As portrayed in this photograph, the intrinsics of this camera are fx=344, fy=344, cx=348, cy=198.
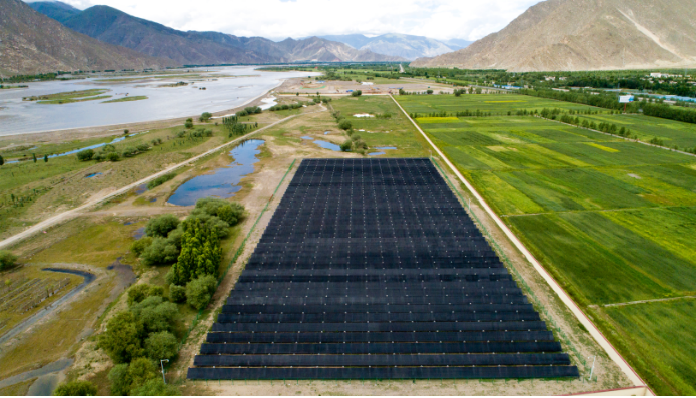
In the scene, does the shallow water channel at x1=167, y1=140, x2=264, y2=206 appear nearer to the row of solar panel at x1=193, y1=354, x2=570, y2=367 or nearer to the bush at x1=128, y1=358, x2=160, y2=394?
the bush at x1=128, y1=358, x2=160, y2=394

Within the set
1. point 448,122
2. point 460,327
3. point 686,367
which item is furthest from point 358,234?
point 448,122

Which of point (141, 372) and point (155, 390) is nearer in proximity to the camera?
point (155, 390)

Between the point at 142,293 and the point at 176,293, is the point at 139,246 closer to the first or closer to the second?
the point at 142,293

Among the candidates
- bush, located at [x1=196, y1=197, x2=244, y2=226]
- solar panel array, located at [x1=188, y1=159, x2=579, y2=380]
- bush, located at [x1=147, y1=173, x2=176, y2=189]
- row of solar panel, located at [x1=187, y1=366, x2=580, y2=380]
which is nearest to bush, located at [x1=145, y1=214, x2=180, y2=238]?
bush, located at [x1=196, y1=197, x2=244, y2=226]

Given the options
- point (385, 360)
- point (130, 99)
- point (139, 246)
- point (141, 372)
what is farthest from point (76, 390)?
point (130, 99)

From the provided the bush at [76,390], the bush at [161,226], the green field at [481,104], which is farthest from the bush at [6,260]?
the green field at [481,104]

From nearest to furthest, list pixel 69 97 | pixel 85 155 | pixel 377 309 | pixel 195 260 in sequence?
pixel 377 309 → pixel 195 260 → pixel 85 155 → pixel 69 97

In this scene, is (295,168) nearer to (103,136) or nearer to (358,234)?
(358,234)
